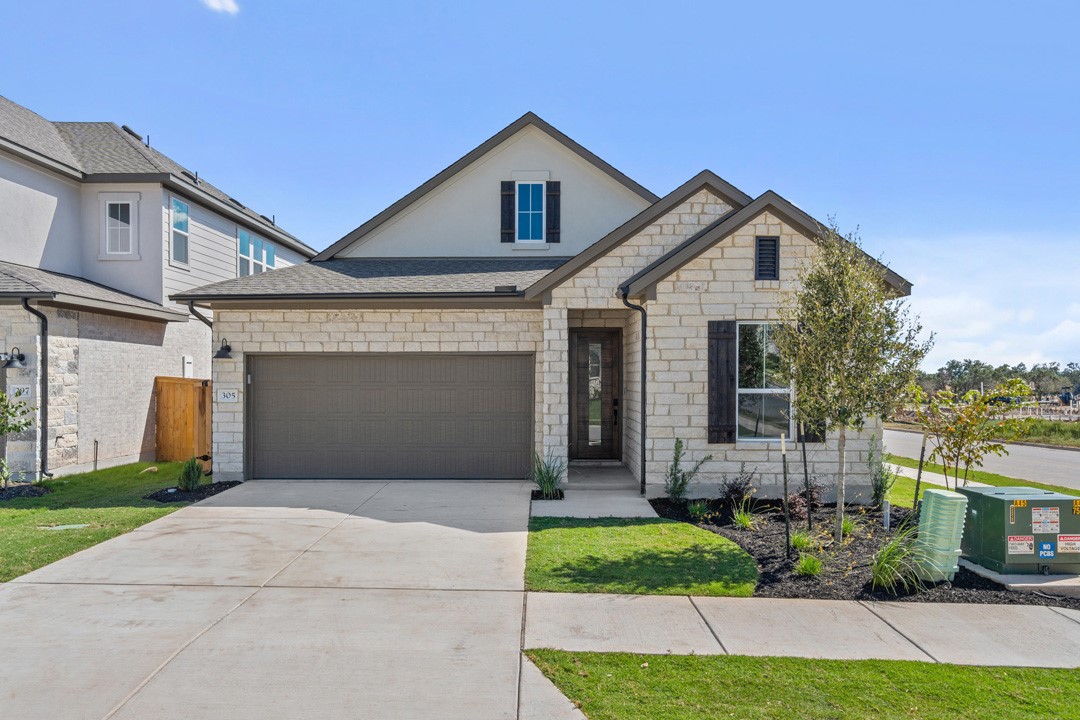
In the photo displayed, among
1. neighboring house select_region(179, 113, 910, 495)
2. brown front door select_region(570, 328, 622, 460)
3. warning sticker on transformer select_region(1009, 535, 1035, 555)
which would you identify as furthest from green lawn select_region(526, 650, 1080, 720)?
brown front door select_region(570, 328, 622, 460)

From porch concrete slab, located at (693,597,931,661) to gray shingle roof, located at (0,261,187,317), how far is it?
1115cm

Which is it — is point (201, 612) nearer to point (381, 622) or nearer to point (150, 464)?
point (381, 622)

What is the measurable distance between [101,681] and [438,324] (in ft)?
24.9

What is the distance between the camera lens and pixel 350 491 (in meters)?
10.3

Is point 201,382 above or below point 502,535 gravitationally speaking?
above

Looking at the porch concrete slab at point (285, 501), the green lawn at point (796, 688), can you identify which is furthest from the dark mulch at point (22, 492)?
the green lawn at point (796, 688)

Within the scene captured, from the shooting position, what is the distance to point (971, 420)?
8.05m

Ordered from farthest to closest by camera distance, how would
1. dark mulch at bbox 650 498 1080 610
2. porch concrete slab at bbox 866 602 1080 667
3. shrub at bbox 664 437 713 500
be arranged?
shrub at bbox 664 437 713 500 → dark mulch at bbox 650 498 1080 610 → porch concrete slab at bbox 866 602 1080 667

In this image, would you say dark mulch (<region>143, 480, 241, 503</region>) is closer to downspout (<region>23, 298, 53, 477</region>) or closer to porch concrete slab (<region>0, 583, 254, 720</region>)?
downspout (<region>23, 298, 53, 477</region>)

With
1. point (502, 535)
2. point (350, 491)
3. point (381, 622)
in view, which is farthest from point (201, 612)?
point (350, 491)

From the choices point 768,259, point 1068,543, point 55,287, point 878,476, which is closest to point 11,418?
point 55,287

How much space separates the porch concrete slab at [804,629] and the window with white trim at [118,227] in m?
14.0

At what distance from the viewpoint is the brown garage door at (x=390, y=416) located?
36.9ft

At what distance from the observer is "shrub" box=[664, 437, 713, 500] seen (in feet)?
31.3
